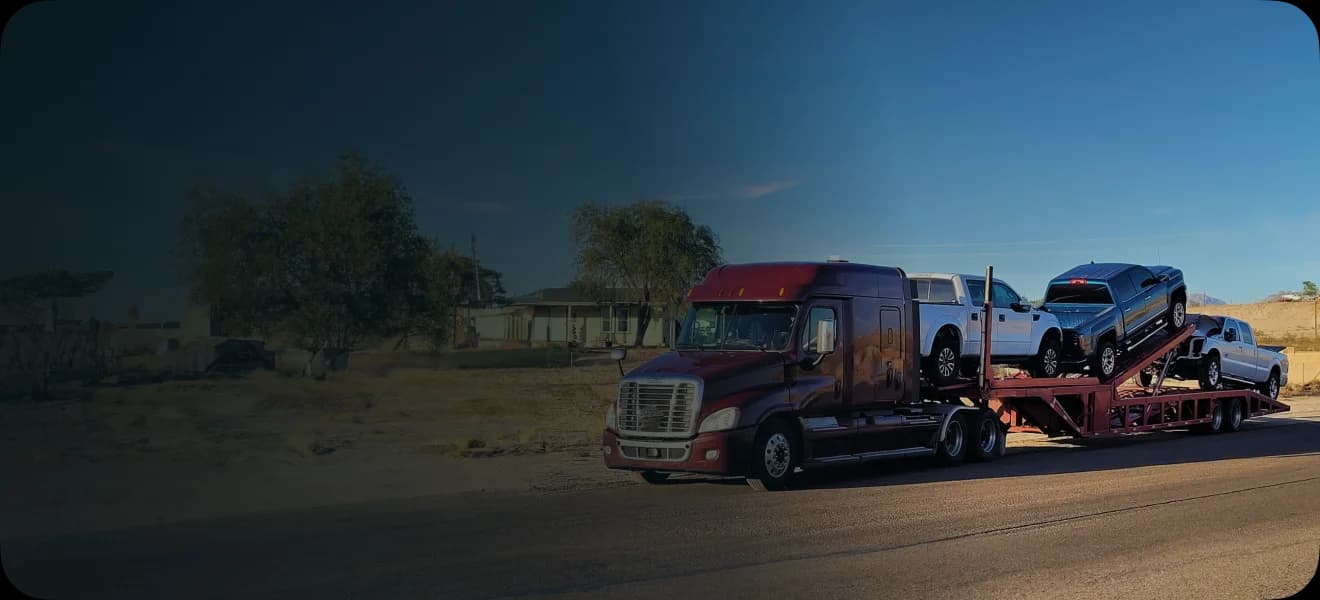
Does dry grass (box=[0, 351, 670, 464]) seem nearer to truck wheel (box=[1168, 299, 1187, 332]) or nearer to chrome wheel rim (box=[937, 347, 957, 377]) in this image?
chrome wheel rim (box=[937, 347, 957, 377])

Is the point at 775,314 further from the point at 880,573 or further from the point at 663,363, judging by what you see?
the point at 880,573

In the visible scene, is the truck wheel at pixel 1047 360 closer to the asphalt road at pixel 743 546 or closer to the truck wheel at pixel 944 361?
the truck wheel at pixel 944 361

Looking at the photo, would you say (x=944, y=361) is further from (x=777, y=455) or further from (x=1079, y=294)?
(x=777, y=455)

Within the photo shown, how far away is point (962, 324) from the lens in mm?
18281

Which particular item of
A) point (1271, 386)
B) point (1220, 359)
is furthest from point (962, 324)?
point (1271, 386)

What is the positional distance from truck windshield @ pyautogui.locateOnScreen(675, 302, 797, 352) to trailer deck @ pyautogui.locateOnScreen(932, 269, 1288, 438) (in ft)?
13.7

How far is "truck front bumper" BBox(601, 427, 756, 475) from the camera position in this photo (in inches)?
546

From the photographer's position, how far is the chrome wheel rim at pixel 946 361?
18062 millimetres

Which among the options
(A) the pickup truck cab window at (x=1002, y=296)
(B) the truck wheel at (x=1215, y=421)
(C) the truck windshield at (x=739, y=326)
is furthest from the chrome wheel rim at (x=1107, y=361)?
(C) the truck windshield at (x=739, y=326)

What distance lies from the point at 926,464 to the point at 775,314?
4759 mm

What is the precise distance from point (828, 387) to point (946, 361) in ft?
12.0

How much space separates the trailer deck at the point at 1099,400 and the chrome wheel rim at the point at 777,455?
174 inches

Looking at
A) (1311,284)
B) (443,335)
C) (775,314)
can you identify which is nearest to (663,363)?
(775,314)

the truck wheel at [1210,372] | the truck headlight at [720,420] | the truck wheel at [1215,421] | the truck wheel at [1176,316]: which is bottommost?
the truck wheel at [1215,421]
